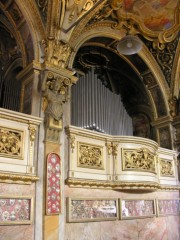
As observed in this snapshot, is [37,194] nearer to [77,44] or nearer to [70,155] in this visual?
[70,155]

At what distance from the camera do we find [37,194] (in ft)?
19.3

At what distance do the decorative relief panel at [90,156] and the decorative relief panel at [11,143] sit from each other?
1533 millimetres

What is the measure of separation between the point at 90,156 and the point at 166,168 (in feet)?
10.9

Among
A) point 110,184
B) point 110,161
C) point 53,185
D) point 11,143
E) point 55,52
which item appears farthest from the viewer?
point 110,161

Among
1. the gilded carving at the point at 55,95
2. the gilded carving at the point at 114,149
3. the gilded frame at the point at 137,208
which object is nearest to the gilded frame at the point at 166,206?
the gilded frame at the point at 137,208

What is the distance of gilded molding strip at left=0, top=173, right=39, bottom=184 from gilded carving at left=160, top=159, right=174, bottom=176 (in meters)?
4.61

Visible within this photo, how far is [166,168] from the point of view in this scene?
9.12 metres

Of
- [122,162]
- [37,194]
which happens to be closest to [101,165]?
[122,162]

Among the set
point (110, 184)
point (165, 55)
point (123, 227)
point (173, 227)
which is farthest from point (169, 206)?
point (165, 55)

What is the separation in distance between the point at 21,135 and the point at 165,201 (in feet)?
17.1

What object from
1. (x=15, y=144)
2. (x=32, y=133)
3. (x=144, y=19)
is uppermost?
(x=144, y=19)

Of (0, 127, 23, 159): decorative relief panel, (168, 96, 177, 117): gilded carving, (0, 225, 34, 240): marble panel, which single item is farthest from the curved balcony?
(168, 96, 177, 117): gilded carving

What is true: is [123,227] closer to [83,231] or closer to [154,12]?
[83,231]

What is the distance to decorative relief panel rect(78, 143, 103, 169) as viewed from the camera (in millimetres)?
6854
